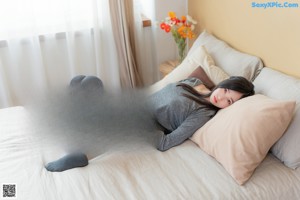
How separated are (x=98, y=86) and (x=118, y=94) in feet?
0.41

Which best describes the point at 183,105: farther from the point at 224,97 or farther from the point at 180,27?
the point at 180,27

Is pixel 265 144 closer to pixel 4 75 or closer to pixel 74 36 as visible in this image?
pixel 74 36

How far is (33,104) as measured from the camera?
1.78m

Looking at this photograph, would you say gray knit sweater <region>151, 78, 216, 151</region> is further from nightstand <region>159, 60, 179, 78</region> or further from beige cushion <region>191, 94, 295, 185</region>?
nightstand <region>159, 60, 179, 78</region>

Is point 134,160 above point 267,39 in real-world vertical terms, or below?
below

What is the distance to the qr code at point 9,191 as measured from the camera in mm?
1245

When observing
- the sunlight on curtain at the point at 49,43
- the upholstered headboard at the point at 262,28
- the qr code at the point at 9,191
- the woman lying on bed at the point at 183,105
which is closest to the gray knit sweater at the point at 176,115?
the woman lying on bed at the point at 183,105

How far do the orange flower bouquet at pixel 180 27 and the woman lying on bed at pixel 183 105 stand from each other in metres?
A: 0.70

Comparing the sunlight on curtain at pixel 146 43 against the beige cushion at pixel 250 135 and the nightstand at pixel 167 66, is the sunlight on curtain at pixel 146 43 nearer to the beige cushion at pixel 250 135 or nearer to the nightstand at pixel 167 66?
the nightstand at pixel 167 66

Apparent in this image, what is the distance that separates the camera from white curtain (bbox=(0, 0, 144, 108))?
2.40m

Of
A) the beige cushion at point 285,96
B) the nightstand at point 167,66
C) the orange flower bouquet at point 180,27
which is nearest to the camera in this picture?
the beige cushion at point 285,96

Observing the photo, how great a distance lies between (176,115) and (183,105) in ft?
0.21

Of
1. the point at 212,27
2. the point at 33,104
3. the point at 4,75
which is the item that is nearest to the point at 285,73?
the point at 212,27

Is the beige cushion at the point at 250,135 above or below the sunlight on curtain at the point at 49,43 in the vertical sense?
below
